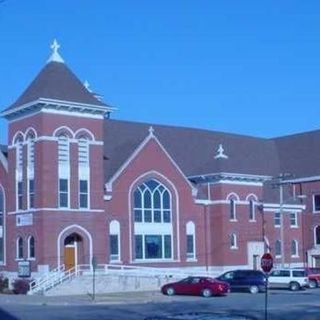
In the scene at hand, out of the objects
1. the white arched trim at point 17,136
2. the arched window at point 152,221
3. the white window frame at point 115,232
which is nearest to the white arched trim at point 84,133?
the white arched trim at point 17,136

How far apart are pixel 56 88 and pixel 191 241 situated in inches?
682

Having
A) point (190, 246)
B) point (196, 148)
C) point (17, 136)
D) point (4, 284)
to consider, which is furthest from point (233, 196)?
point (4, 284)

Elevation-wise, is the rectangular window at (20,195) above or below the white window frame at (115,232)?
above

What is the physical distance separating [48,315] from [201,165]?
37.6 meters

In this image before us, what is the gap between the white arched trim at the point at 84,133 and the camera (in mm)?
53112

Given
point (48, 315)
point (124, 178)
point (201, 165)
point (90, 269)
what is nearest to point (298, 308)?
point (48, 315)

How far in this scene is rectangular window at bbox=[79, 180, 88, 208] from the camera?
174 ft

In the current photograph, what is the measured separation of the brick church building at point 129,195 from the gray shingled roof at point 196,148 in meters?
0.14

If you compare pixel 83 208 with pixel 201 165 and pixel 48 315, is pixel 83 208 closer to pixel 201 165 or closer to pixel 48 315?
pixel 201 165

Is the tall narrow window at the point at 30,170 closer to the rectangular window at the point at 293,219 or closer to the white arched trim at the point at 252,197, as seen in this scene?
the white arched trim at the point at 252,197

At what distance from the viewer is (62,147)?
2066 inches

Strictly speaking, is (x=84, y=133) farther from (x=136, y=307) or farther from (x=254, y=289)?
(x=136, y=307)

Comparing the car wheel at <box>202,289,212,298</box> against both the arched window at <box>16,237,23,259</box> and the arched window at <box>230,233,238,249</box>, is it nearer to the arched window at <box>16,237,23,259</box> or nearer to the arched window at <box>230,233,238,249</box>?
the arched window at <box>16,237,23,259</box>

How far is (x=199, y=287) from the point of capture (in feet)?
151
